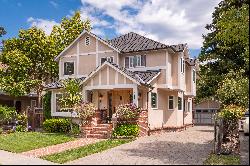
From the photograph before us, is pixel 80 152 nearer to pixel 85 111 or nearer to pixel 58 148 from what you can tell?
pixel 58 148

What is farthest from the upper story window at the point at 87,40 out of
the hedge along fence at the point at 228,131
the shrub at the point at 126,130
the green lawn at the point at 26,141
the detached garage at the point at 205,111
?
the detached garage at the point at 205,111

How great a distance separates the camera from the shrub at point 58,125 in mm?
28156

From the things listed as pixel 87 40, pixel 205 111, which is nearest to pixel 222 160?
pixel 87 40

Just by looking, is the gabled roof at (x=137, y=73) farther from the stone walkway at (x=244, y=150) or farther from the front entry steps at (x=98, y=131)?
the stone walkway at (x=244, y=150)

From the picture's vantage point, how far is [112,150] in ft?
61.5

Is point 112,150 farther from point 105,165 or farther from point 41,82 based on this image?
point 41,82

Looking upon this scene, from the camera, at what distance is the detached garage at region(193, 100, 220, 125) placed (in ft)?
153

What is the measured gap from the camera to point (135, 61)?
29922 mm

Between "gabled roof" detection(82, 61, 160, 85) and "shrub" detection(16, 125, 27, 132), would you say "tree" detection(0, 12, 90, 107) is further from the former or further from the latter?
"gabled roof" detection(82, 61, 160, 85)

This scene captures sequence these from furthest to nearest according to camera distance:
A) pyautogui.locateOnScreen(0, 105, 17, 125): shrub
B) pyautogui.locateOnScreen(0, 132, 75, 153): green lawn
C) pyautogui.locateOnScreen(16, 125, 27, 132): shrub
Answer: pyautogui.locateOnScreen(0, 105, 17, 125): shrub < pyautogui.locateOnScreen(16, 125, 27, 132): shrub < pyautogui.locateOnScreen(0, 132, 75, 153): green lawn

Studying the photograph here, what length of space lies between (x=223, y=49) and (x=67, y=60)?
13725 millimetres

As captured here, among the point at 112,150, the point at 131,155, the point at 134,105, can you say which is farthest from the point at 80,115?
the point at 131,155

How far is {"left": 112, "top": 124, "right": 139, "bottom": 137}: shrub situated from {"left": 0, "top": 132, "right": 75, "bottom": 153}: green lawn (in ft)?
10.1

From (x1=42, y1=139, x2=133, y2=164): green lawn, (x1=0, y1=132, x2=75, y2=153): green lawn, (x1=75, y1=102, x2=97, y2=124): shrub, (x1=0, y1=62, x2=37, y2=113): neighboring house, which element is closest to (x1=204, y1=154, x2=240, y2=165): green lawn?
(x1=42, y1=139, x2=133, y2=164): green lawn
